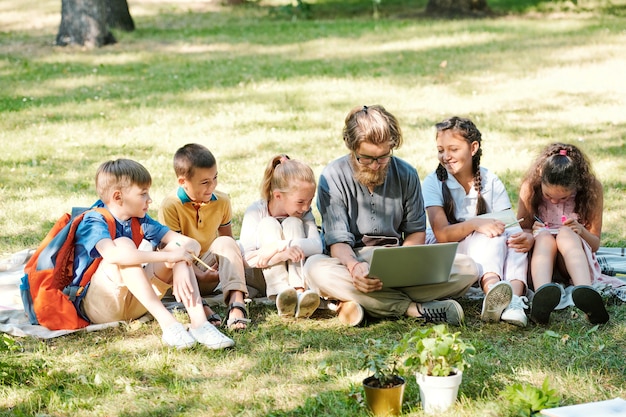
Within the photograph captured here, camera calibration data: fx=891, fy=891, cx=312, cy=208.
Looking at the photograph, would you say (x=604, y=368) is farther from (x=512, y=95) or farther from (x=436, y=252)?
(x=512, y=95)

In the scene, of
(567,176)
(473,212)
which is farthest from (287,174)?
(567,176)

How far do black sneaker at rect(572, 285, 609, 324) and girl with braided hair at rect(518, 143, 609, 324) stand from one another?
0.25 m

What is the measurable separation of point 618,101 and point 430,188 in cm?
632

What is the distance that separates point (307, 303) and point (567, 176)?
5.35 feet

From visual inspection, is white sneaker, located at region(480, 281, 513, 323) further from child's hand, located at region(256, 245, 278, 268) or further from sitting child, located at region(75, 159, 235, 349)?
sitting child, located at region(75, 159, 235, 349)

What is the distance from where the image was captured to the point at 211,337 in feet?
13.9

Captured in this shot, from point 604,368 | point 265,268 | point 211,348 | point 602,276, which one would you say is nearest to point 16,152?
point 265,268

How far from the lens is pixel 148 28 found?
59.1ft

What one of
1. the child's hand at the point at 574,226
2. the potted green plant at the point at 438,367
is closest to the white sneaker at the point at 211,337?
the potted green plant at the point at 438,367

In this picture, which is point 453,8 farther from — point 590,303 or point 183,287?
point 183,287

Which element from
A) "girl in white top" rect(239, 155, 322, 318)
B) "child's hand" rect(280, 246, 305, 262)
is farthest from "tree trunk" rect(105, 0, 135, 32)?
"child's hand" rect(280, 246, 305, 262)

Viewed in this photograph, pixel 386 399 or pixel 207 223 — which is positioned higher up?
pixel 207 223

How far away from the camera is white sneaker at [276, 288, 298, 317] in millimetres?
4596

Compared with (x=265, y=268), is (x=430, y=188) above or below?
above
